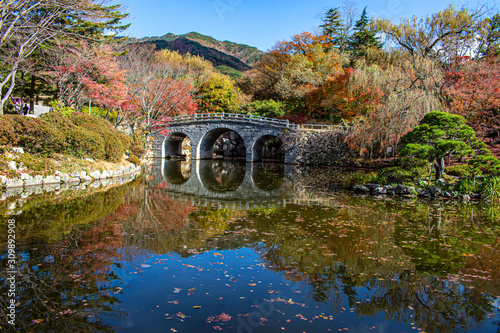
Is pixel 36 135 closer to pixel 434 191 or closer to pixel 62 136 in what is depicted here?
pixel 62 136

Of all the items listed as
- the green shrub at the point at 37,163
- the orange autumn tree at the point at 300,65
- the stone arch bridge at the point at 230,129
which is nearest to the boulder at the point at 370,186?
the green shrub at the point at 37,163

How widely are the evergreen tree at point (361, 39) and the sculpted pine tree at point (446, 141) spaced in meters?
21.2

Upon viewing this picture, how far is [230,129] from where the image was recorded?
88.7 ft

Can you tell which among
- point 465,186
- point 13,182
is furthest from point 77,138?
point 465,186

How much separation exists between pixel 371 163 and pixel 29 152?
1925 cm

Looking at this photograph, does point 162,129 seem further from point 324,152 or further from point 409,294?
point 409,294

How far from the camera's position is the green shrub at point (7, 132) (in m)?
9.25

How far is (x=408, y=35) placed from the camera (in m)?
18.3

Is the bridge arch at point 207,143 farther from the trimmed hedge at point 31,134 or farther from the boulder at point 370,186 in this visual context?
the trimmed hedge at point 31,134

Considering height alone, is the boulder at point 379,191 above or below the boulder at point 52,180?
below

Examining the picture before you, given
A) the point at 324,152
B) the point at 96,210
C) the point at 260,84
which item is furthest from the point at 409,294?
the point at 260,84

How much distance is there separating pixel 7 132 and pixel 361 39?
31.1 meters

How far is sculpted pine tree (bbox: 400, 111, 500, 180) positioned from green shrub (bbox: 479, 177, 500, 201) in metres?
0.45

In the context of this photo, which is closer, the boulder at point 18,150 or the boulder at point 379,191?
the boulder at point 18,150
